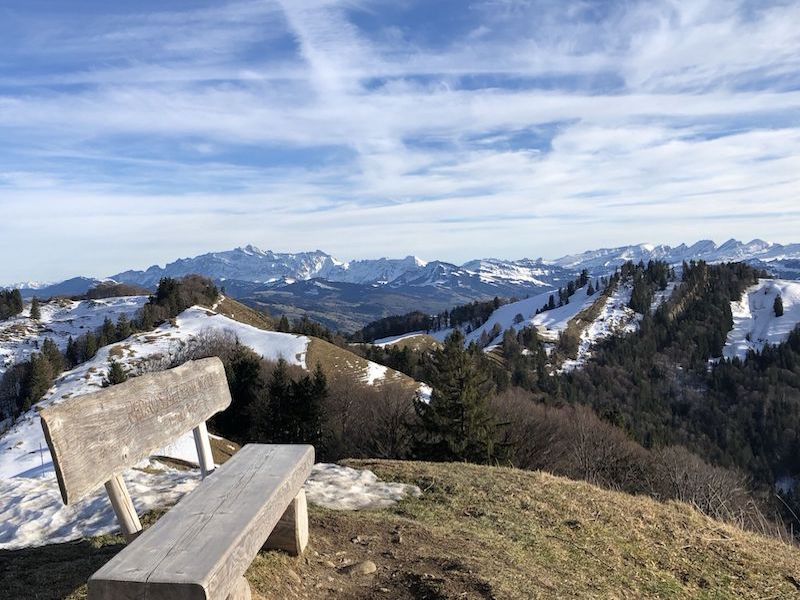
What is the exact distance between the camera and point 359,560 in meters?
6.60

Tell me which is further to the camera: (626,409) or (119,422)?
(626,409)

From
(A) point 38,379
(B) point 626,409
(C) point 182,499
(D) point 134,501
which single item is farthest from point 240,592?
(B) point 626,409

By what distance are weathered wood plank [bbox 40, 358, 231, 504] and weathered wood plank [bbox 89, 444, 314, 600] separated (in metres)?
0.63

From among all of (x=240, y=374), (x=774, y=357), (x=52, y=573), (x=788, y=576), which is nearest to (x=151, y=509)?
(x=52, y=573)

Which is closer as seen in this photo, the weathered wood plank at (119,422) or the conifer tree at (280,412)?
the weathered wood plank at (119,422)

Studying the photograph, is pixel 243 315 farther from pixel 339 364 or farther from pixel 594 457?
pixel 594 457

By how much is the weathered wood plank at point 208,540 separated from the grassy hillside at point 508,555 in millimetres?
977

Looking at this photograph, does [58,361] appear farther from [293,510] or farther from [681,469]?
[293,510]

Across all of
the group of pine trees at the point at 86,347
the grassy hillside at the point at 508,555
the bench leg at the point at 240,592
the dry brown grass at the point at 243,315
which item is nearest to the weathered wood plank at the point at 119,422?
the bench leg at the point at 240,592

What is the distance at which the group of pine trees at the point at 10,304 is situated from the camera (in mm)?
161250

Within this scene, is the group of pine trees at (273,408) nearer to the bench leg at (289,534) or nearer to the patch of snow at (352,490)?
the patch of snow at (352,490)

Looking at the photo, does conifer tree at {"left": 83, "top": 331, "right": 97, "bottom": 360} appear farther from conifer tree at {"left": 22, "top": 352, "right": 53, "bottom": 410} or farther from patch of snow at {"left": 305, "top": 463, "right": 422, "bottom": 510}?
patch of snow at {"left": 305, "top": 463, "right": 422, "bottom": 510}

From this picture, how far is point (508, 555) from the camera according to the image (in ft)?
23.1

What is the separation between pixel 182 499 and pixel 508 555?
13.6ft
